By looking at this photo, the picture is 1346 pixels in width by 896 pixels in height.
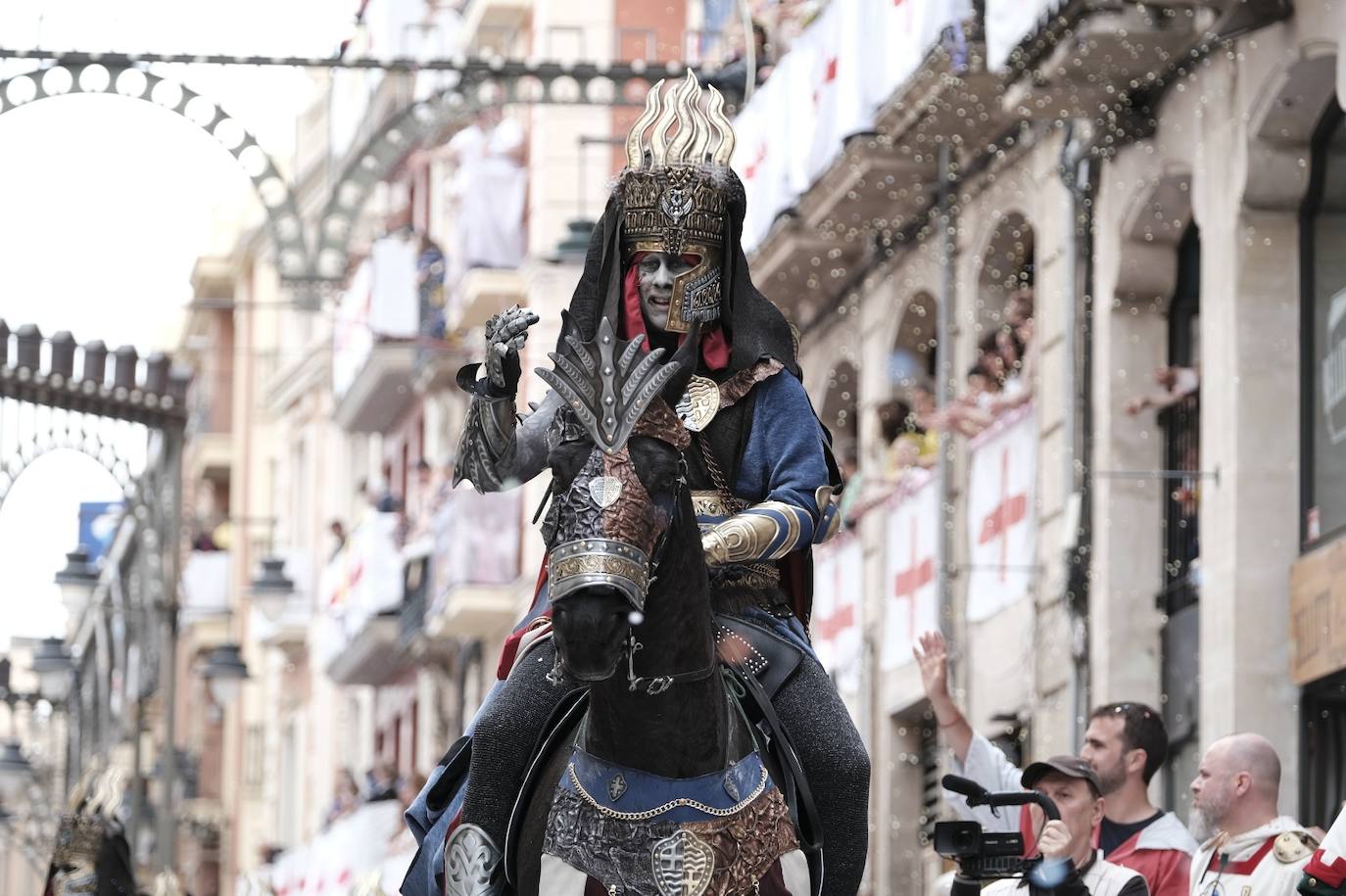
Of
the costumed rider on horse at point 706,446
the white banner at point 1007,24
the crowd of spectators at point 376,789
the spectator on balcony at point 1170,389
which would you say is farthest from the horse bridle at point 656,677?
the crowd of spectators at point 376,789

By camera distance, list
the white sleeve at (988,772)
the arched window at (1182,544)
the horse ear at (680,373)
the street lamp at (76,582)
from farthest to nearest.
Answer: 1. the street lamp at (76,582)
2. the arched window at (1182,544)
3. the white sleeve at (988,772)
4. the horse ear at (680,373)

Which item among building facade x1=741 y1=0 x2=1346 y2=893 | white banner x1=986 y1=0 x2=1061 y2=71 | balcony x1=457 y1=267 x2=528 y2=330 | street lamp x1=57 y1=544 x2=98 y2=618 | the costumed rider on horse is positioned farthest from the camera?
balcony x1=457 y1=267 x2=528 y2=330

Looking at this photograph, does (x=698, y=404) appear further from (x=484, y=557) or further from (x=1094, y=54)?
(x=484, y=557)

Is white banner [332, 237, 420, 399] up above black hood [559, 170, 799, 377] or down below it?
above

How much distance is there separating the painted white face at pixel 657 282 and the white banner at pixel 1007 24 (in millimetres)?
11646

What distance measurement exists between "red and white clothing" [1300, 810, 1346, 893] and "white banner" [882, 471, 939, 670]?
1695 centimetres

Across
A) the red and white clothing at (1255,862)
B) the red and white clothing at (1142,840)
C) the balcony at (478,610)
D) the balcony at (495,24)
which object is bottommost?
the red and white clothing at (1255,862)

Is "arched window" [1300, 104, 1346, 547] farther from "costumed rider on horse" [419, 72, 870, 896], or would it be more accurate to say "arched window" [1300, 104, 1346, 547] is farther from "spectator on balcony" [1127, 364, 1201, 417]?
"costumed rider on horse" [419, 72, 870, 896]

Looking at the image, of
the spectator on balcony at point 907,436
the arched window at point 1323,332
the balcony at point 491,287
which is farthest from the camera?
the balcony at point 491,287

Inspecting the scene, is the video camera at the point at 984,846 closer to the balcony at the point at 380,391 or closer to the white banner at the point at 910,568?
the white banner at the point at 910,568

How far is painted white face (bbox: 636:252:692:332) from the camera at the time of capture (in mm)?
12094

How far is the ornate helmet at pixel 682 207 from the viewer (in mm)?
12148

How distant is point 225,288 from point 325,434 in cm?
1430

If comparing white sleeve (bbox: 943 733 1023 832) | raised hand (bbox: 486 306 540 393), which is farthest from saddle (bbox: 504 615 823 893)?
white sleeve (bbox: 943 733 1023 832)
